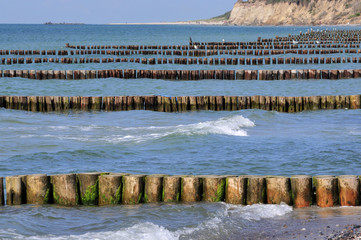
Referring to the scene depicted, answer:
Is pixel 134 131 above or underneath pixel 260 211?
underneath

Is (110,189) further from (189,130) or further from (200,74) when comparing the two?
(200,74)

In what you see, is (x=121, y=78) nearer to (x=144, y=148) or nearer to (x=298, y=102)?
(x=298, y=102)

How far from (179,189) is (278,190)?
73.2 inches

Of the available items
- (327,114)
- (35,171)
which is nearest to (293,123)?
(327,114)

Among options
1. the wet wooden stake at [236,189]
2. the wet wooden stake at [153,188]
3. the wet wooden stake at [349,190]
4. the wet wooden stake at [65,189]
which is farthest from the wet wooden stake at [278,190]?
the wet wooden stake at [65,189]

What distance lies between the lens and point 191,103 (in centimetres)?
2595

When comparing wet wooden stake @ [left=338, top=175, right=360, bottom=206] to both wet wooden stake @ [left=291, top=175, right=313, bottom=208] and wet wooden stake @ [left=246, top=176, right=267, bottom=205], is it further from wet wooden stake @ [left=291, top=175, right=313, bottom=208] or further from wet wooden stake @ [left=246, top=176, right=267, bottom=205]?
wet wooden stake @ [left=246, top=176, right=267, bottom=205]

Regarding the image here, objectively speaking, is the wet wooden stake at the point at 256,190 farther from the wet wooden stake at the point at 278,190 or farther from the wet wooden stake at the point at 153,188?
the wet wooden stake at the point at 153,188

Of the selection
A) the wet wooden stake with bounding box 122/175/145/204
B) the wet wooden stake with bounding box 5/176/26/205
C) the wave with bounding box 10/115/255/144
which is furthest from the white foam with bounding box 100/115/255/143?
the wet wooden stake with bounding box 5/176/26/205

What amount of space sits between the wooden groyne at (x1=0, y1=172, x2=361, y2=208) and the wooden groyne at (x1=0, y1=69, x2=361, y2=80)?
29.0m

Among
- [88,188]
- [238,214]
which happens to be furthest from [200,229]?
[88,188]

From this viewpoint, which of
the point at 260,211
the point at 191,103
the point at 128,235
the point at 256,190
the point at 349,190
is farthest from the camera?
the point at 191,103

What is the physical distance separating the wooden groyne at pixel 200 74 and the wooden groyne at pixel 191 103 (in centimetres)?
1428

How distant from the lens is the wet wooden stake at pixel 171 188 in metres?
11.8
